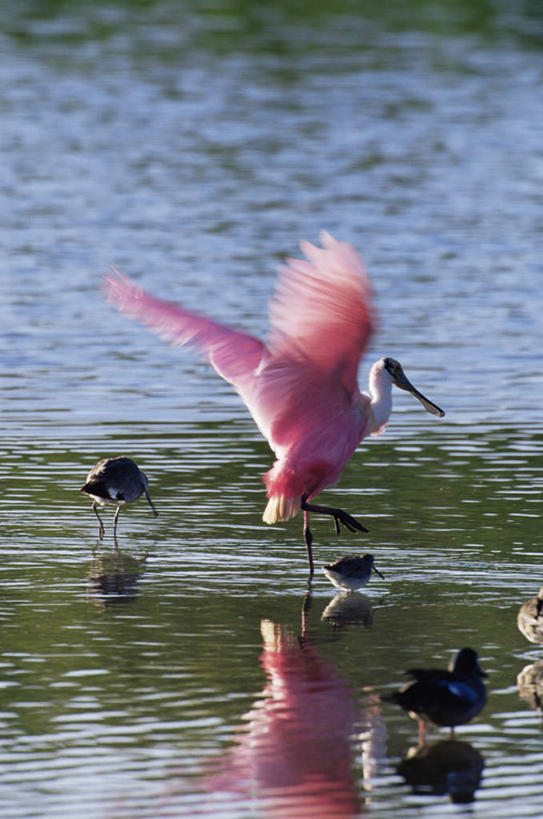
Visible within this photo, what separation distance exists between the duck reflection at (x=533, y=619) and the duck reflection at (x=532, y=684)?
0.47 ft

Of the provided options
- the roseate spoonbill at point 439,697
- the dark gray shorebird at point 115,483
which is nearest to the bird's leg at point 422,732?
the roseate spoonbill at point 439,697

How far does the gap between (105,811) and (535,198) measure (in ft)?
79.3

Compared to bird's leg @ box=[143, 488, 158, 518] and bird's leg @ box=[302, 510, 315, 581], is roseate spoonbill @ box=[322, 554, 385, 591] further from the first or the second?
bird's leg @ box=[143, 488, 158, 518]

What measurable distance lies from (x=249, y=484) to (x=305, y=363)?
2.51m

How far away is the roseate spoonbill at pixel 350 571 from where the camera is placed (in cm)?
1154

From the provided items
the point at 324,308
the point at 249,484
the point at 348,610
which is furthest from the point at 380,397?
the point at 348,610

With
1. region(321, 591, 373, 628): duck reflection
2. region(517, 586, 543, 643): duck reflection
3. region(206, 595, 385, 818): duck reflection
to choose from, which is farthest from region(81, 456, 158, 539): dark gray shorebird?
region(517, 586, 543, 643): duck reflection

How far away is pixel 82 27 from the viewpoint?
54.0 metres

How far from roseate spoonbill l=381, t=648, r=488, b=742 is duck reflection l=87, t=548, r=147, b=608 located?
3.11 metres

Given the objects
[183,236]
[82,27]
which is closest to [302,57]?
[82,27]

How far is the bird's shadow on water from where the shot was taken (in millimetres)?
11609

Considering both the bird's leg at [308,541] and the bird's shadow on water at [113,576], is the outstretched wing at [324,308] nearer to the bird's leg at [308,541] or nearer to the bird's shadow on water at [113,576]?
the bird's leg at [308,541]

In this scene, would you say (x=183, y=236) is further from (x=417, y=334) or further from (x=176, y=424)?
(x=176, y=424)

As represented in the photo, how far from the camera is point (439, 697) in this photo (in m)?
8.70
